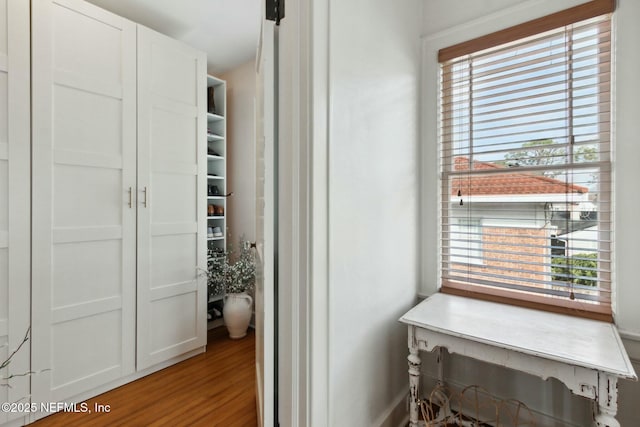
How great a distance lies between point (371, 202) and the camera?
140cm

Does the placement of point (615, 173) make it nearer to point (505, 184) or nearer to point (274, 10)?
point (505, 184)

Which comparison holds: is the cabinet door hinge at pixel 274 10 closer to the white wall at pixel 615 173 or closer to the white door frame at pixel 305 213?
the white door frame at pixel 305 213

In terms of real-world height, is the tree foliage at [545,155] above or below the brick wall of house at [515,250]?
above

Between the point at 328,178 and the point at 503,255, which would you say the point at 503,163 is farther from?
the point at 328,178

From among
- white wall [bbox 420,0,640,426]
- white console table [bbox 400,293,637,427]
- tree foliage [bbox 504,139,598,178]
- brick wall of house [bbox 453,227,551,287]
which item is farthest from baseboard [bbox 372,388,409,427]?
tree foliage [bbox 504,139,598,178]

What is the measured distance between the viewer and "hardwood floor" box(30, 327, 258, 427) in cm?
169

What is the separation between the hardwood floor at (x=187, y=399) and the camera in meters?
1.69

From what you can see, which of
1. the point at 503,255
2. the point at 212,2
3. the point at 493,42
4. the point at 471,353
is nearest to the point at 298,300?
the point at 471,353

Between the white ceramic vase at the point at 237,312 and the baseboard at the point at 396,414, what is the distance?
1.52m

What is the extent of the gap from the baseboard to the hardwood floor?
0.71 metres

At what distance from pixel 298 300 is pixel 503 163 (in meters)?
1.32

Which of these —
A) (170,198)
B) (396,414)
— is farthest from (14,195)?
(396,414)

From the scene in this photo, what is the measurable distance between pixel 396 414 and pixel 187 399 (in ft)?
4.11

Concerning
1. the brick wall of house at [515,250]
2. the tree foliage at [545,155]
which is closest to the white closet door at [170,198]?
the brick wall of house at [515,250]
